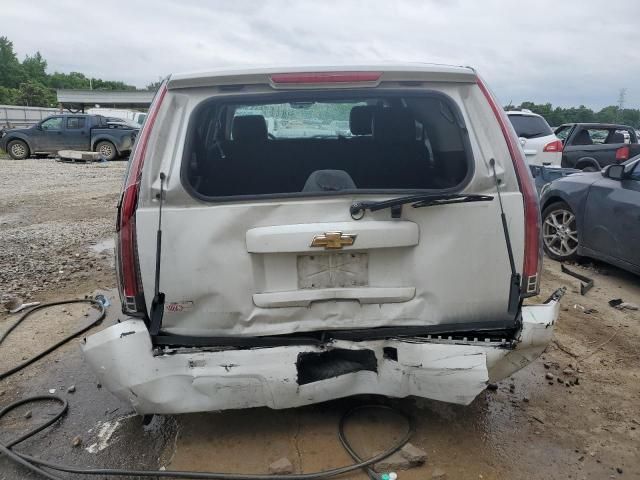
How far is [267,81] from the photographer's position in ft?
7.88

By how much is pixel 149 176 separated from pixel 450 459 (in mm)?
2015

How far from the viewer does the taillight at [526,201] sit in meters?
2.49

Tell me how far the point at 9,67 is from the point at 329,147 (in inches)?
4305

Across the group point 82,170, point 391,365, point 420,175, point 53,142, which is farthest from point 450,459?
point 53,142

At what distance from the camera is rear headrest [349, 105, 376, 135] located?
3.46 metres

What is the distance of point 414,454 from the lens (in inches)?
104

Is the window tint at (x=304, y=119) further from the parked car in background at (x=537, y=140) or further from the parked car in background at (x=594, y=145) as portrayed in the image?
the parked car in background at (x=594, y=145)

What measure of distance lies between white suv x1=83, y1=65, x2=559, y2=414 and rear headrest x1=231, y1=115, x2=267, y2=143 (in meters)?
0.77

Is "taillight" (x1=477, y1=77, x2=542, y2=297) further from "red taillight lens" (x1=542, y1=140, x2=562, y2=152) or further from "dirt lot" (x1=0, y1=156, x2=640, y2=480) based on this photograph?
"red taillight lens" (x1=542, y1=140, x2=562, y2=152)

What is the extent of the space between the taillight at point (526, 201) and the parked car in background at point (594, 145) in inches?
402

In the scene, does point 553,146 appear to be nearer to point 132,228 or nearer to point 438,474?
point 438,474

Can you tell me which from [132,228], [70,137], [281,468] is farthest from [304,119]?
[70,137]

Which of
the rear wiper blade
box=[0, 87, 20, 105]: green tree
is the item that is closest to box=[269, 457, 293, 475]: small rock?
the rear wiper blade

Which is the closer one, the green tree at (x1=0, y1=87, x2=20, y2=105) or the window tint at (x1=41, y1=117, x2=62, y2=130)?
the window tint at (x1=41, y1=117, x2=62, y2=130)
